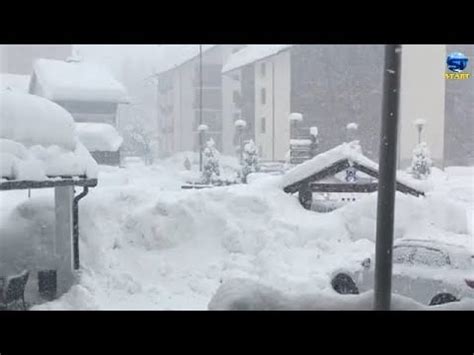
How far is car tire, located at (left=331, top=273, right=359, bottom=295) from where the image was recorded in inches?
368

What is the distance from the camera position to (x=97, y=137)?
17.5 meters

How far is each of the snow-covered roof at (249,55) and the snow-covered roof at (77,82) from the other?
13.4 meters

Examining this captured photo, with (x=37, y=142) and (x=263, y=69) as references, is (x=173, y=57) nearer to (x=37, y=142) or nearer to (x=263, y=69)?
(x=263, y=69)

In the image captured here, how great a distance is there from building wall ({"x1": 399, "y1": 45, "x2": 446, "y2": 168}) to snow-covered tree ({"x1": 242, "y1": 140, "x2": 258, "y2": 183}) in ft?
20.8

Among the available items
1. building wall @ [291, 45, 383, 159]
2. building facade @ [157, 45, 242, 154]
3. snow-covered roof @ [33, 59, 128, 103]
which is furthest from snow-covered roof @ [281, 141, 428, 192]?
building facade @ [157, 45, 242, 154]

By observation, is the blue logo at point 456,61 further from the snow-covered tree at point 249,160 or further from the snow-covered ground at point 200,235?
the snow-covered tree at point 249,160

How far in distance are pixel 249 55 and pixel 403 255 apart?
28.4 metres

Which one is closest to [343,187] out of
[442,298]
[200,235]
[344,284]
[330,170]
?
[330,170]

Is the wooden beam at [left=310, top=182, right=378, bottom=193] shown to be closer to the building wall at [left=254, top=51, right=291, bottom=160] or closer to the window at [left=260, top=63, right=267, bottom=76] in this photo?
the building wall at [left=254, top=51, right=291, bottom=160]

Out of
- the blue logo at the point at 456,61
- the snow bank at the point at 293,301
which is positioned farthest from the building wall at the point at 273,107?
the snow bank at the point at 293,301

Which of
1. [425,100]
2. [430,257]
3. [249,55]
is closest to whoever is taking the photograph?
[430,257]

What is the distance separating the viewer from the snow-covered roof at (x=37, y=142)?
8.55m
